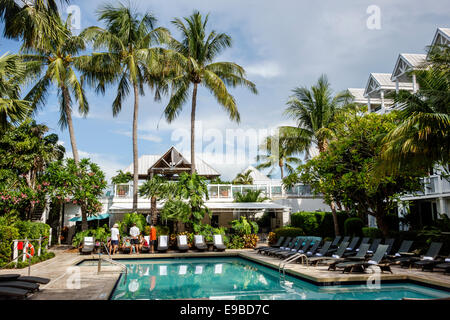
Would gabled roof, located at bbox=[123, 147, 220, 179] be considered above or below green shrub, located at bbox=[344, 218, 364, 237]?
above

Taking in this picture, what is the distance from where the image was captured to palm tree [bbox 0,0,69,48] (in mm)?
9758

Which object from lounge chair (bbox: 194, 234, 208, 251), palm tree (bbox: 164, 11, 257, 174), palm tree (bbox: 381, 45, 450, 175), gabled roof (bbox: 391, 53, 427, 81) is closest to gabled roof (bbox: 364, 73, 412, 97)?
gabled roof (bbox: 391, 53, 427, 81)

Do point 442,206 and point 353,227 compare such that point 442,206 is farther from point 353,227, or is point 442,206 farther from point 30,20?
point 30,20

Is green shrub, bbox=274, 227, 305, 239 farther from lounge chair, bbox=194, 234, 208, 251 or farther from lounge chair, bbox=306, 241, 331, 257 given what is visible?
lounge chair, bbox=306, 241, 331, 257

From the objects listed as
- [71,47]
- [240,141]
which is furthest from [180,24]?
[240,141]

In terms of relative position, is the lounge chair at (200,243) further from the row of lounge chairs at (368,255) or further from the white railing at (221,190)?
the white railing at (221,190)

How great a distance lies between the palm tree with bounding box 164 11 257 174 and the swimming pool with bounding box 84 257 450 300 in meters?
8.09

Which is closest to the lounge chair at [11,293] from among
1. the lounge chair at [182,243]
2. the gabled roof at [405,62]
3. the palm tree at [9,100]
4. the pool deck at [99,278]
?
the pool deck at [99,278]

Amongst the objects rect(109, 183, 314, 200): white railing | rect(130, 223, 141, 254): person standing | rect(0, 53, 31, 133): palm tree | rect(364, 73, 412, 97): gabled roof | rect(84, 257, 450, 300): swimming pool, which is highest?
rect(364, 73, 412, 97): gabled roof

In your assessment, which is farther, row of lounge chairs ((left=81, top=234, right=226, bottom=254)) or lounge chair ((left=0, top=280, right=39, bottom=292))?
row of lounge chairs ((left=81, top=234, right=226, bottom=254))

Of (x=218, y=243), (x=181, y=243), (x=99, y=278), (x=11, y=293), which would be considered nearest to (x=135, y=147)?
(x=181, y=243)

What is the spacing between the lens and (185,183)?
20328 millimetres

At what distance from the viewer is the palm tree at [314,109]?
936 inches

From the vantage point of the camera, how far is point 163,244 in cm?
1825
